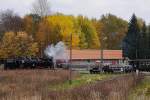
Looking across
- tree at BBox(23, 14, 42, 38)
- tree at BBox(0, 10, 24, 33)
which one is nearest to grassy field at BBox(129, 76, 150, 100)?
tree at BBox(23, 14, 42, 38)

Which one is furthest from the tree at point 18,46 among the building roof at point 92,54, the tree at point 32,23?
the tree at point 32,23

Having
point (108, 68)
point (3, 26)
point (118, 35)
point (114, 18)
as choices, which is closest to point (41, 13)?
point (3, 26)

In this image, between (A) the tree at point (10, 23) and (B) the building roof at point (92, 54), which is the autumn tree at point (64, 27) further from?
(A) the tree at point (10, 23)

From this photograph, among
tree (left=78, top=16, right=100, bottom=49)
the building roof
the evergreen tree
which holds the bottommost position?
the building roof

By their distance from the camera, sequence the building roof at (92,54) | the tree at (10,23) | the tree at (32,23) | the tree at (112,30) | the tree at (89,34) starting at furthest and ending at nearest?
the tree at (112,30), the tree at (89,34), the tree at (10,23), the tree at (32,23), the building roof at (92,54)

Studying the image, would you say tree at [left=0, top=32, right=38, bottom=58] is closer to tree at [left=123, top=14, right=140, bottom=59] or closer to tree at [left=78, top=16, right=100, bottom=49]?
tree at [left=123, top=14, right=140, bottom=59]

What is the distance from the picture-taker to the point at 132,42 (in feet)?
336

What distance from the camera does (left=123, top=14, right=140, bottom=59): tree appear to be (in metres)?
101

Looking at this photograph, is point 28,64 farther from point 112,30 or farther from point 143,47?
point 112,30

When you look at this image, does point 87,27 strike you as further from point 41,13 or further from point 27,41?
point 27,41

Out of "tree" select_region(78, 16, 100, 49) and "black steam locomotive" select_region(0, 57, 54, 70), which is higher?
"tree" select_region(78, 16, 100, 49)

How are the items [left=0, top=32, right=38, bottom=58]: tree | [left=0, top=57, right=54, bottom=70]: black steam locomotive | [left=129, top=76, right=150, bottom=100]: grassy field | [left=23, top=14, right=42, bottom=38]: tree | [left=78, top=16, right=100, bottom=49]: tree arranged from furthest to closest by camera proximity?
1. [left=78, top=16, right=100, bottom=49]: tree
2. [left=23, top=14, right=42, bottom=38]: tree
3. [left=0, top=32, right=38, bottom=58]: tree
4. [left=0, top=57, right=54, bottom=70]: black steam locomotive
5. [left=129, top=76, right=150, bottom=100]: grassy field

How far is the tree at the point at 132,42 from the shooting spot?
101 meters

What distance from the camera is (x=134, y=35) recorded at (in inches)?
4077
